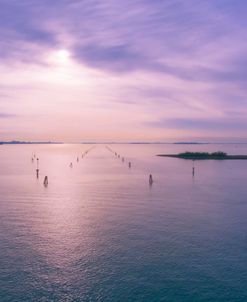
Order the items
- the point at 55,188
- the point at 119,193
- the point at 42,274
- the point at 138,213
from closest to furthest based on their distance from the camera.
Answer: the point at 42,274 → the point at 138,213 → the point at 119,193 → the point at 55,188

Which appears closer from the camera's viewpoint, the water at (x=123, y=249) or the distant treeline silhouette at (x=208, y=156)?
the water at (x=123, y=249)

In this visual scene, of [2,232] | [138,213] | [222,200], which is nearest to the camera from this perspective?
[2,232]

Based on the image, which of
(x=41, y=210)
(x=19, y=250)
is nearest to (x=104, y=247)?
(x=19, y=250)

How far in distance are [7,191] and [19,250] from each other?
112 feet

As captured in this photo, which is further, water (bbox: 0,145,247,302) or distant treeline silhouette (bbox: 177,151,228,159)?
distant treeline silhouette (bbox: 177,151,228,159)

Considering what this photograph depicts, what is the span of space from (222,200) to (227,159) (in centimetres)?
10805

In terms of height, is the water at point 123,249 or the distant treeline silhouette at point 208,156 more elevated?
the distant treeline silhouette at point 208,156

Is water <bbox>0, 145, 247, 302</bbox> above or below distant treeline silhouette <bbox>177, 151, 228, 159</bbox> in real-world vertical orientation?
below

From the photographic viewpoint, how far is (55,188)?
63688mm

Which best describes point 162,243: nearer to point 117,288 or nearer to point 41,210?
point 117,288

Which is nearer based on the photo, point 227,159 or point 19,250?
point 19,250

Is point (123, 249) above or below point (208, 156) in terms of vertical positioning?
below

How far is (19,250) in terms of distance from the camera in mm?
27031

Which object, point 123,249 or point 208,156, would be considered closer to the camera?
point 123,249
